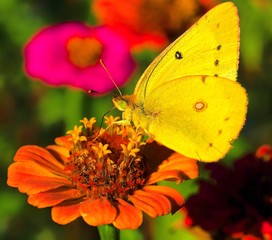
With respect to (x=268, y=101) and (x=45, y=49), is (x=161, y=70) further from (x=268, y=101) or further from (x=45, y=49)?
(x=268, y=101)

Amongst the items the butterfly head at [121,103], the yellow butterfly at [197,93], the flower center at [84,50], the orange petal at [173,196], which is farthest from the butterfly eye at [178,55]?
the flower center at [84,50]

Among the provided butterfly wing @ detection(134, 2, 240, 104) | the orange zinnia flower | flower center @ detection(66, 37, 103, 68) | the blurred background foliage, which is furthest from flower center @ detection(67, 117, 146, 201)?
flower center @ detection(66, 37, 103, 68)

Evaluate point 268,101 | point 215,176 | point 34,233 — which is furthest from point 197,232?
point 268,101

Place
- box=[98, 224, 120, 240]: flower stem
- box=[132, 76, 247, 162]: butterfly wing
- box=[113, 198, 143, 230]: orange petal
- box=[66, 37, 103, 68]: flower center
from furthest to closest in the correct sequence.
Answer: box=[66, 37, 103, 68]: flower center, box=[132, 76, 247, 162]: butterfly wing, box=[98, 224, 120, 240]: flower stem, box=[113, 198, 143, 230]: orange petal

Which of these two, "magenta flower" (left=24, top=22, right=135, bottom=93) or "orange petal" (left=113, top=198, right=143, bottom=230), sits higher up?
"orange petal" (left=113, top=198, right=143, bottom=230)

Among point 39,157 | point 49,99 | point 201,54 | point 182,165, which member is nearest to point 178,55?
point 201,54

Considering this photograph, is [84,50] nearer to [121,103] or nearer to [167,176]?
[121,103]

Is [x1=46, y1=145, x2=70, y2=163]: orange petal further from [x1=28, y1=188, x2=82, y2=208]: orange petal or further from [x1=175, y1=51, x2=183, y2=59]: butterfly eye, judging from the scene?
[x1=175, y1=51, x2=183, y2=59]: butterfly eye
